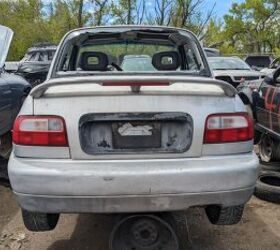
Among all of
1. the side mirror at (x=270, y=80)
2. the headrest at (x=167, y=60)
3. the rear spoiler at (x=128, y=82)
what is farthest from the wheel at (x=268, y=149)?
the rear spoiler at (x=128, y=82)

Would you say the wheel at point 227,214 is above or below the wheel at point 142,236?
above

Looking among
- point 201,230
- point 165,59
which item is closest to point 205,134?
point 201,230

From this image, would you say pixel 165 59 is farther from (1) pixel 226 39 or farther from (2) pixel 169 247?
(1) pixel 226 39

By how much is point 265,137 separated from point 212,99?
3.76 m

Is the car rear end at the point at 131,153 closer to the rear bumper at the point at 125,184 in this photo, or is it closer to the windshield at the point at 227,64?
the rear bumper at the point at 125,184

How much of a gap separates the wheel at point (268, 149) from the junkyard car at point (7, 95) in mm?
3331

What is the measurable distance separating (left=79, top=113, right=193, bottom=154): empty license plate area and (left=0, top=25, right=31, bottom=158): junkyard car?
2695 millimetres

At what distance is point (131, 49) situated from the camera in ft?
18.7

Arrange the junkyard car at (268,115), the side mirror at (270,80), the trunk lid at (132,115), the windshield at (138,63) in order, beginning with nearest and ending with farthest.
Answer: the trunk lid at (132,115), the junkyard car at (268,115), the side mirror at (270,80), the windshield at (138,63)

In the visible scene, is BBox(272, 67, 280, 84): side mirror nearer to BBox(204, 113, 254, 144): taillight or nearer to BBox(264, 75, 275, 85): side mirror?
BBox(264, 75, 275, 85): side mirror

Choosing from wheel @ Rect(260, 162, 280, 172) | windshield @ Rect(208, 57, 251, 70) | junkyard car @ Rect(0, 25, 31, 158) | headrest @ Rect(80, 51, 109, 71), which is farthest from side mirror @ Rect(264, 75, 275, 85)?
windshield @ Rect(208, 57, 251, 70)

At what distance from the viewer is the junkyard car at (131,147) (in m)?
3.16

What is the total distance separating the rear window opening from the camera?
487 cm

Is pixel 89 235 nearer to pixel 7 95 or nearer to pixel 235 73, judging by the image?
pixel 7 95
